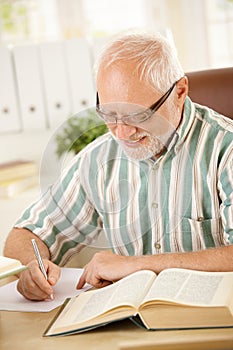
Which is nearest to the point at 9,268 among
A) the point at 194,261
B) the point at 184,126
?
the point at 194,261

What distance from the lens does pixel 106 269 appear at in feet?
5.39

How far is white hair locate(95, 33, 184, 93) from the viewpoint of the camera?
176 cm

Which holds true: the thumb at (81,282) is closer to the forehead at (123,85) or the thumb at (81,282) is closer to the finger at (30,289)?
the finger at (30,289)

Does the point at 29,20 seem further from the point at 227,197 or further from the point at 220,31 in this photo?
the point at 227,197

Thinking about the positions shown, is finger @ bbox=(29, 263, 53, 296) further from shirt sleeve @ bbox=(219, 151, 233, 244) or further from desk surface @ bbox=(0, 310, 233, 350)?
shirt sleeve @ bbox=(219, 151, 233, 244)

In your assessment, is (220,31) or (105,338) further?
(220,31)

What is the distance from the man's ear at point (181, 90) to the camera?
1.85 m

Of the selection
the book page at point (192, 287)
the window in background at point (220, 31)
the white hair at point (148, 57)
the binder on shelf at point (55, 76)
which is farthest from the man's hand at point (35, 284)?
the window in background at point (220, 31)

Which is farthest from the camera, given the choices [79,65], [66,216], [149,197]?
[79,65]

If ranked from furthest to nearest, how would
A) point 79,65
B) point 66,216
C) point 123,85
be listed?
point 79,65 → point 66,216 → point 123,85

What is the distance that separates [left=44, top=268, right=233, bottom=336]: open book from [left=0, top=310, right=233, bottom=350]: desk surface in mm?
18

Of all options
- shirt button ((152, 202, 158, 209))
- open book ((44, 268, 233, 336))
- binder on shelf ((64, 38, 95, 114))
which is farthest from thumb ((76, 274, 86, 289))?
binder on shelf ((64, 38, 95, 114))

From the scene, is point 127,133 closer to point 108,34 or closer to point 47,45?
point 47,45

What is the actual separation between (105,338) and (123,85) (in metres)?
0.61
